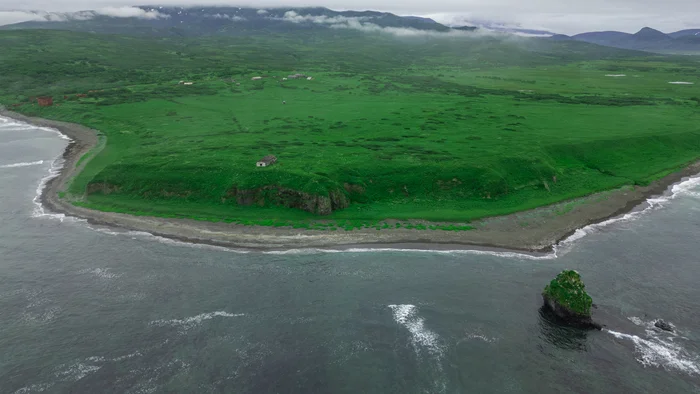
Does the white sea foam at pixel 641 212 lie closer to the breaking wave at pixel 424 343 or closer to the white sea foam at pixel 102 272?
the breaking wave at pixel 424 343

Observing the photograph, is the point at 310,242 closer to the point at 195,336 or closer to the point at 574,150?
the point at 195,336

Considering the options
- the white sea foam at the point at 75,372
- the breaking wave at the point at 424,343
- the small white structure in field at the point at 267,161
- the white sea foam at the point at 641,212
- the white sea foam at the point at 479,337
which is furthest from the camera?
the small white structure in field at the point at 267,161

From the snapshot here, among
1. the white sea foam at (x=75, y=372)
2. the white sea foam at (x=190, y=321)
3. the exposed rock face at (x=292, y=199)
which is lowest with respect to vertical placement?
the white sea foam at (x=75, y=372)

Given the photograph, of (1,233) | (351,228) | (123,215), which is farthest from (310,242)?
(1,233)

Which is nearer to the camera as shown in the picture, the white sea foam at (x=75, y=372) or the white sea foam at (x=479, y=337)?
the white sea foam at (x=75, y=372)

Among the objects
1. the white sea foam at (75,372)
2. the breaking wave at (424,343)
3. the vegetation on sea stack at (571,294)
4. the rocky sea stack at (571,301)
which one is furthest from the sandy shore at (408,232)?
the white sea foam at (75,372)

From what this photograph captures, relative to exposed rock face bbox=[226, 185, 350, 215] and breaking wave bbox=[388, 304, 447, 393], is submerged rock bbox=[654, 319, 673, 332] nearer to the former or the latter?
breaking wave bbox=[388, 304, 447, 393]

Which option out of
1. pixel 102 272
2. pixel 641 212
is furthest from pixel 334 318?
pixel 641 212
